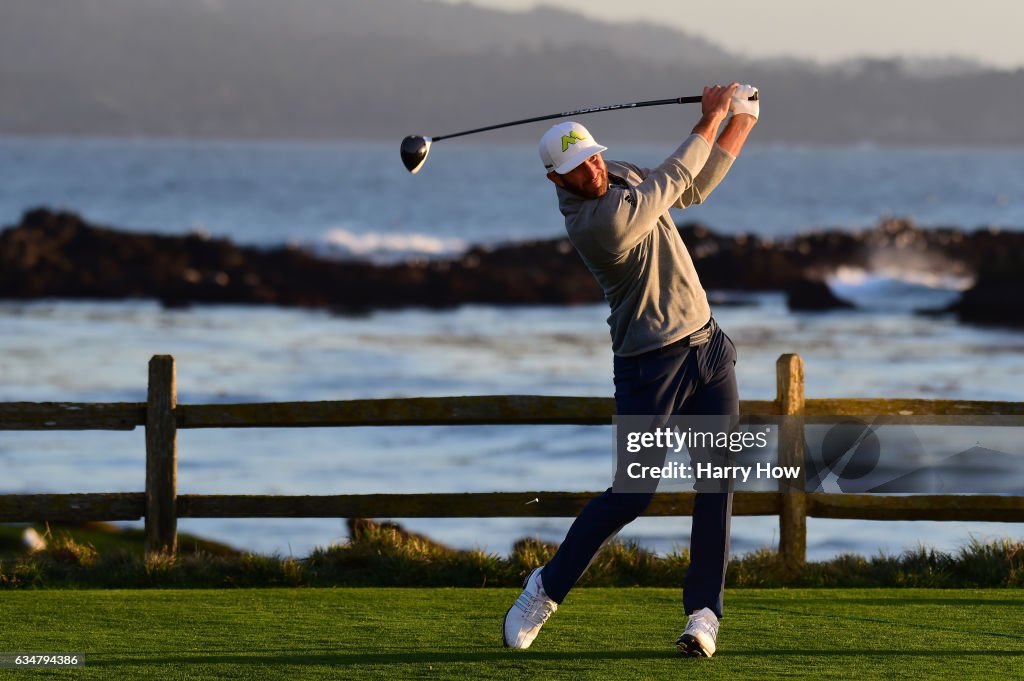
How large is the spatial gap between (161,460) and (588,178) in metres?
3.45

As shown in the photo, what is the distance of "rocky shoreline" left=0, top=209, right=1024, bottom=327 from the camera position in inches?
1716

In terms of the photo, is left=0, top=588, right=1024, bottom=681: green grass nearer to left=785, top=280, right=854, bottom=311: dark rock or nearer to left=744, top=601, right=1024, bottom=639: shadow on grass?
left=744, top=601, right=1024, bottom=639: shadow on grass

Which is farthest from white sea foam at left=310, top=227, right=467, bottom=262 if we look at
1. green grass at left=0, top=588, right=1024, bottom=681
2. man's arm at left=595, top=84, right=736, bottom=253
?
man's arm at left=595, top=84, right=736, bottom=253

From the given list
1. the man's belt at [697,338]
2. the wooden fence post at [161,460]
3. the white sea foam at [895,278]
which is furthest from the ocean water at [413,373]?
the man's belt at [697,338]

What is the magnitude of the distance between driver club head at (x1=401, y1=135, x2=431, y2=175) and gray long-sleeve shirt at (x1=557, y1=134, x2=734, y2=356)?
2.42 ft

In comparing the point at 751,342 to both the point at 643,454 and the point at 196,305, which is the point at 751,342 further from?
the point at 643,454

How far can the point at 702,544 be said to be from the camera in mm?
6418

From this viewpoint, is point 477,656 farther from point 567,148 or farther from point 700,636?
point 567,148

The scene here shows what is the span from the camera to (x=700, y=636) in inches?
246

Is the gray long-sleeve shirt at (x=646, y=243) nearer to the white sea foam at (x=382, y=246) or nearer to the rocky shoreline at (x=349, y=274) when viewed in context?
the rocky shoreline at (x=349, y=274)

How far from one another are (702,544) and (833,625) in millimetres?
989

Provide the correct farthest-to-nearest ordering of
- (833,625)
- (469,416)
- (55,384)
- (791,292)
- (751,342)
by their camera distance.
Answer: (791,292)
(751,342)
(55,384)
(469,416)
(833,625)

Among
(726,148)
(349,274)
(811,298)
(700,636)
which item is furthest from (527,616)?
(349,274)

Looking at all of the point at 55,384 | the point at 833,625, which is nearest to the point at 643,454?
the point at 833,625
